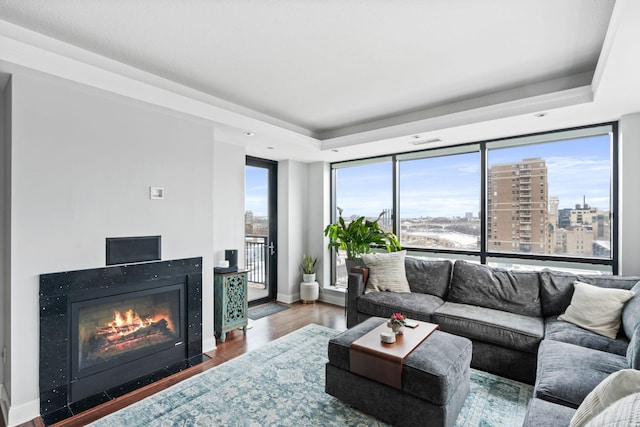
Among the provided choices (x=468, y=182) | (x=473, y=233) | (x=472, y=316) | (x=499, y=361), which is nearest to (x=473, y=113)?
(x=468, y=182)

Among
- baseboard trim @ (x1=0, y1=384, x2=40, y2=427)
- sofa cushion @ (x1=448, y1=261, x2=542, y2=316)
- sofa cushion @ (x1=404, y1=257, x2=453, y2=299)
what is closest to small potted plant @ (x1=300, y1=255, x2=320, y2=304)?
sofa cushion @ (x1=404, y1=257, x2=453, y2=299)

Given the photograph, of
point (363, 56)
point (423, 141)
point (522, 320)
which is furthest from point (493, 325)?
point (363, 56)

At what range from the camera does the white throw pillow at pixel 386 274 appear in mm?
3939

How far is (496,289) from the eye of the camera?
3.43 meters

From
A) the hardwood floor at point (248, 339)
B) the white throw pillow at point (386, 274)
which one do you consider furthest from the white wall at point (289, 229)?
the white throw pillow at point (386, 274)

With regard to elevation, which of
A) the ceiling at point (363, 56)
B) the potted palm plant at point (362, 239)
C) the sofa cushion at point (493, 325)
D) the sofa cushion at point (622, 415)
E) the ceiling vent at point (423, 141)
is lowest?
the sofa cushion at point (493, 325)

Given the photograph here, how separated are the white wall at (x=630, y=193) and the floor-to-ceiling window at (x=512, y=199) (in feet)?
0.82

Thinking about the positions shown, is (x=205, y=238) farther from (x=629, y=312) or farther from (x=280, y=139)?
(x=629, y=312)

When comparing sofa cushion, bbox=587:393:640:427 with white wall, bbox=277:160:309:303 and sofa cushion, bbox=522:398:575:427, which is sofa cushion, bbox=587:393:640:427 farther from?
white wall, bbox=277:160:309:303

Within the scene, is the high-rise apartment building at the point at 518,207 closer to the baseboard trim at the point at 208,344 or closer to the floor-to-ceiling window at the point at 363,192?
the floor-to-ceiling window at the point at 363,192

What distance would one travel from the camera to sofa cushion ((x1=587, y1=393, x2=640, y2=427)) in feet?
2.74

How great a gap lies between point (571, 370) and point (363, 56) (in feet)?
8.58

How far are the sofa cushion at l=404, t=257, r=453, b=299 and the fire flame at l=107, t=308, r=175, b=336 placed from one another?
292 cm

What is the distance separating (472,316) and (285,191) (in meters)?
3.38
